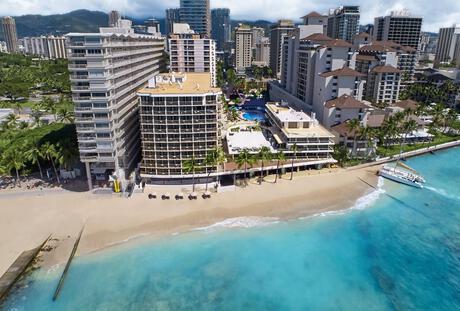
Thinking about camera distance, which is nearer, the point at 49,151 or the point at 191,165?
the point at 191,165

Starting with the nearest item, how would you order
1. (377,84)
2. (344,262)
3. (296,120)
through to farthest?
(344,262), (296,120), (377,84)

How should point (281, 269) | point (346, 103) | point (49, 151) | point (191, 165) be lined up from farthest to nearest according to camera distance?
1. point (346, 103)
2. point (49, 151)
3. point (191, 165)
4. point (281, 269)

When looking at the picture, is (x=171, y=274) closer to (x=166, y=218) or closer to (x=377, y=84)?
(x=166, y=218)

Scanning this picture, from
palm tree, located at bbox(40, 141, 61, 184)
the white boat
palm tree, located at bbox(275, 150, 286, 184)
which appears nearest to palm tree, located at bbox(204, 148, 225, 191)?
palm tree, located at bbox(275, 150, 286, 184)

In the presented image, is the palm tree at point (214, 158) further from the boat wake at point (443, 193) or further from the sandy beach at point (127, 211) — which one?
the boat wake at point (443, 193)

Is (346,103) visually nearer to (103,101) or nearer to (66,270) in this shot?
(103,101)

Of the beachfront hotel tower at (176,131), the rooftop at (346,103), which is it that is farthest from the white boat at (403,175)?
the beachfront hotel tower at (176,131)

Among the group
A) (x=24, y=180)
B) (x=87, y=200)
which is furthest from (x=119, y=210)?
(x=24, y=180)

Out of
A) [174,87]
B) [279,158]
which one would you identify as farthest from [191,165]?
[279,158]
